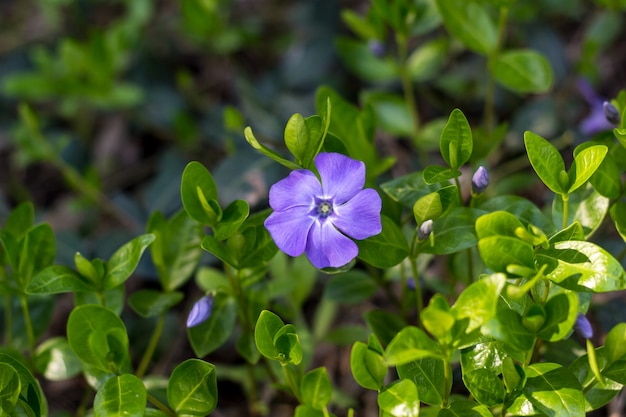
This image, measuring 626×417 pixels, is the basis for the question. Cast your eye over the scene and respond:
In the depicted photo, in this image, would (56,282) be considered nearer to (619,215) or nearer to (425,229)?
(425,229)

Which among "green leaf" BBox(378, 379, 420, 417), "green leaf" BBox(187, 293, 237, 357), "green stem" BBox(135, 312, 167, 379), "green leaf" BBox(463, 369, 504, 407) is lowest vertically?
"green stem" BBox(135, 312, 167, 379)

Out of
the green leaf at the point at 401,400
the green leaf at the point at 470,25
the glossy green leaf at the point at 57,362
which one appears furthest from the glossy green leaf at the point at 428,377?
the green leaf at the point at 470,25

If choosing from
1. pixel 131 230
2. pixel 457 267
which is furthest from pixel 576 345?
pixel 131 230

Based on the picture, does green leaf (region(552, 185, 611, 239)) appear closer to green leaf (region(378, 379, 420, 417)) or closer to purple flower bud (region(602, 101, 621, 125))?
purple flower bud (region(602, 101, 621, 125))

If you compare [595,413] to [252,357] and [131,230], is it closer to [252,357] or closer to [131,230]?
[252,357]

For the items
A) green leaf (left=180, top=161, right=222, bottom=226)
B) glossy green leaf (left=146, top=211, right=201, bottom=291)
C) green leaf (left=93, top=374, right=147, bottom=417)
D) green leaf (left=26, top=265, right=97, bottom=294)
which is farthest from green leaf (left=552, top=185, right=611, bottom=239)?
green leaf (left=26, top=265, right=97, bottom=294)

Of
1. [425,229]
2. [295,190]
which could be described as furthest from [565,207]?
[295,190]

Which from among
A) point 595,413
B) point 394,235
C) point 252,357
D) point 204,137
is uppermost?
point 394,235
